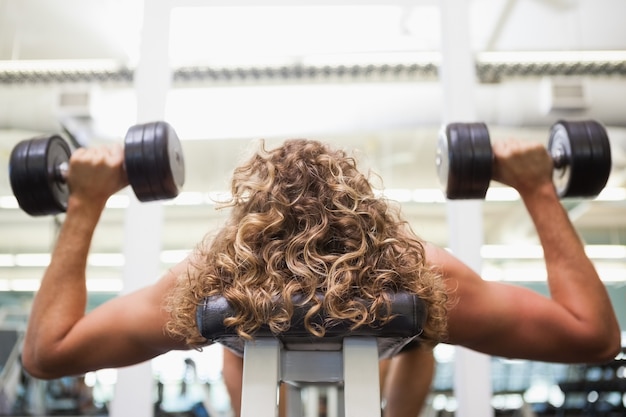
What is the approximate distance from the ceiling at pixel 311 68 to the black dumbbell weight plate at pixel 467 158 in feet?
5.99

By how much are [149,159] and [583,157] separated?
94 cm

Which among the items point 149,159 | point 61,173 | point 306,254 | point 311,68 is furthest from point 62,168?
point 311,68

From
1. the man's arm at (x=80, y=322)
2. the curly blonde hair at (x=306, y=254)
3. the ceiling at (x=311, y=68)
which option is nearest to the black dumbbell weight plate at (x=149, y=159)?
the man's arm at (x=80, y=322)

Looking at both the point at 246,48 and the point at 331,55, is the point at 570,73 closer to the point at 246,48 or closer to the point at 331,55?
the point at 331,55

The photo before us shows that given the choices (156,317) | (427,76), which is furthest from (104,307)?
(427,76)

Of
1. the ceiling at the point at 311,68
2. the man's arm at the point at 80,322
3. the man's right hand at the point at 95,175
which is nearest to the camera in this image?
the man's arm at the point at 80,322

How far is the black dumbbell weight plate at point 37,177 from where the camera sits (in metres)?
1.22

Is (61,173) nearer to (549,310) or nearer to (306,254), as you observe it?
(306,254)

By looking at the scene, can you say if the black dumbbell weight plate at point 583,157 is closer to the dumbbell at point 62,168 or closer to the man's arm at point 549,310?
the man's arm at point 549,310

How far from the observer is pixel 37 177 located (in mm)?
1213

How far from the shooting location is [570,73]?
3.36 m

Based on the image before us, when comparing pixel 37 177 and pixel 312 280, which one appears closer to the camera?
pixel 312 280

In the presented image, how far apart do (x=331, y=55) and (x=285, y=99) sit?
1.24 ft

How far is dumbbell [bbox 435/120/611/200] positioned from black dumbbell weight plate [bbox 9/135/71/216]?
33.9 inches
